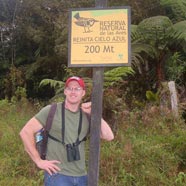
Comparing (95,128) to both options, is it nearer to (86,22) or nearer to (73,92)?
(73,92)

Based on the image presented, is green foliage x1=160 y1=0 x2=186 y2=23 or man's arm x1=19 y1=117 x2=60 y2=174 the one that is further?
green foliage x1=160 y1=0 x2=186 y2=23

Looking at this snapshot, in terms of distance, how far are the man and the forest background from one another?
5.68 ft

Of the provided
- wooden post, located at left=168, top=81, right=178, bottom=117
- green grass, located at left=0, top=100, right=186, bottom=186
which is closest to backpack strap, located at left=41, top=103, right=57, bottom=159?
green grass, located at left=0, top=100, right=186, bottom=186

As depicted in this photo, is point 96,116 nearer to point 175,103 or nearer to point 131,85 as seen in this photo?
point 175,103

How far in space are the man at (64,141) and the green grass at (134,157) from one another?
1.73m

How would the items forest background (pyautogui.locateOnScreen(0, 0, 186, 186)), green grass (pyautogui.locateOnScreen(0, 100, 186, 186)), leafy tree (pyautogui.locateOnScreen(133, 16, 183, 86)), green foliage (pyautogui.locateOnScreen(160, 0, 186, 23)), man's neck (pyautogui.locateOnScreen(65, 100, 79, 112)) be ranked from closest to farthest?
man's neck (pyautogui.locateOnScreen(65, 100, 79, 112)), green grass (pyautogui.locateOnScreen(0, 100, 186, 186)), forest background (pyautogui.locateOnScreen(0, 0, 186, 186)), leafy tree (pyautogui.locateOnScreen(133, 16, 183, 86)), green foliage (pyautogui.locateOnScreen(160, 0, 186, 23))

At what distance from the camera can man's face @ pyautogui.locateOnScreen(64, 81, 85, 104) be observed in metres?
3.24

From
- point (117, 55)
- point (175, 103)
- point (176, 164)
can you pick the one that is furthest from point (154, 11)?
point (117, 55)

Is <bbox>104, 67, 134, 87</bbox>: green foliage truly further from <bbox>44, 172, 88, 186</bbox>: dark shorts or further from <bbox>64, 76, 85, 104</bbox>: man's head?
<bbox>44, 172, 88, 186</bbox>: dark shorts

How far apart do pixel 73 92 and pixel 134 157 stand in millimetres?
2138

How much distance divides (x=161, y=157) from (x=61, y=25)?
5.83 m

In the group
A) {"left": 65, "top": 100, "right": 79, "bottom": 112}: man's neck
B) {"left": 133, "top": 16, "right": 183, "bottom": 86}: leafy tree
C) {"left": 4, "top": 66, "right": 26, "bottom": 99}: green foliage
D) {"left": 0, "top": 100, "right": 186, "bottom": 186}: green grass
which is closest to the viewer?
{"left": 65, "top": 100, "right": 79, "bottom": 112}: man's neck

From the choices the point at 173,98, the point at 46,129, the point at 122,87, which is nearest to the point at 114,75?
the point at 173,98

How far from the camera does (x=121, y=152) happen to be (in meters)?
5.18
